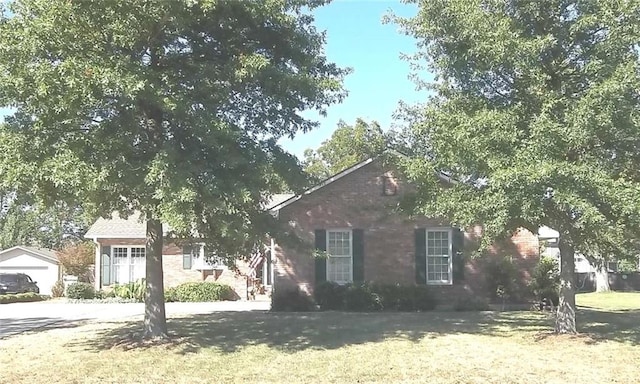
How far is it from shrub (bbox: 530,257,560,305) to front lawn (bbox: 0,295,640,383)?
3.60 m

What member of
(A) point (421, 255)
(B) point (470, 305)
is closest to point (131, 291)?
(A) point (421, 255)

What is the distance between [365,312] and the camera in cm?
→ 2027

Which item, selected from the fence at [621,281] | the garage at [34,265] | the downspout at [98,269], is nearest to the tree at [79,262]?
the downspout at [98,269]

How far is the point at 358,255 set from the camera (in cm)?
2184

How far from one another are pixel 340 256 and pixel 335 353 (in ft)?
30.6

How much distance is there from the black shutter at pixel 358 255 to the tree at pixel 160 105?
7.74 m

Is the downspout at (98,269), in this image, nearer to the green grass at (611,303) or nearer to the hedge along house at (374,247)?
the hedge along house at (374,247)

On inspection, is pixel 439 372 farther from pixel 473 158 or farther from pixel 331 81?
pixel 331 81

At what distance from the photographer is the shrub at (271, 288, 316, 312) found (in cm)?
2120

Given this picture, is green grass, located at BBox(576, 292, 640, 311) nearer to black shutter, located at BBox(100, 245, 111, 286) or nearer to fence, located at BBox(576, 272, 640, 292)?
fence, located at BBox(576, 272, 640, 292)

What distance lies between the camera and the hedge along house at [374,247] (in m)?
21.7

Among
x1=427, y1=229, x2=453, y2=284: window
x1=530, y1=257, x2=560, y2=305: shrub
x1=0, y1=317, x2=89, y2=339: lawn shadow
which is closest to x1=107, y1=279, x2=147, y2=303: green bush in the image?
x1=0, y1=317, x2=89, y2=339: lawn shadow

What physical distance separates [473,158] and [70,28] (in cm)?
765

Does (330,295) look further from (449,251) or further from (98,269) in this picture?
(98,269)
